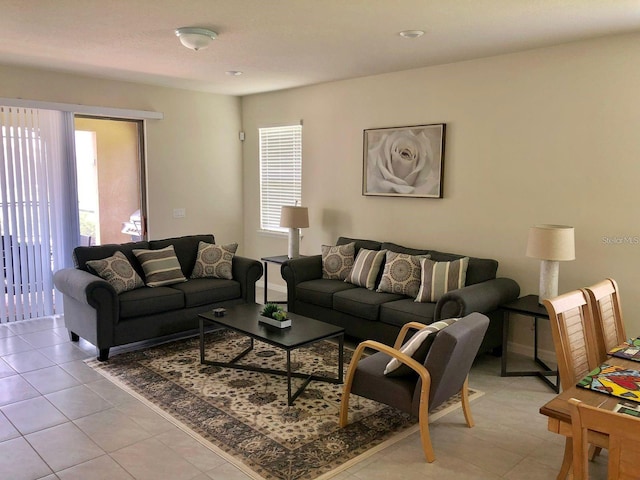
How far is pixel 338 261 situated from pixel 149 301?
6.31 ft

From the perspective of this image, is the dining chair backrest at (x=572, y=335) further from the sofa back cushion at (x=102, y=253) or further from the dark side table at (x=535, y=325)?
the sofa back cushion at (x=102, y=253)

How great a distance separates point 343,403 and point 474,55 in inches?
126

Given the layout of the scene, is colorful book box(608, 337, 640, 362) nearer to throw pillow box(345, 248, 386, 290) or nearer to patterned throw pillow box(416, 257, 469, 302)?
patterned throw pillow box(416, 257, 469, 302)

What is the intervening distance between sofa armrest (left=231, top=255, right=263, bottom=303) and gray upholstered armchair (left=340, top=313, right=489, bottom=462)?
2.37 m

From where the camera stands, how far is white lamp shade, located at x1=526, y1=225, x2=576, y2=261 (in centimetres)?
382

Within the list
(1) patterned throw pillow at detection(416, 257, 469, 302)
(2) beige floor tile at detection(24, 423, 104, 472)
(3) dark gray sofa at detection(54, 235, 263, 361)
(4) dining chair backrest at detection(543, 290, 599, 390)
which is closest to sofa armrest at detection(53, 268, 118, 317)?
(3) dark gray sofa at detection(54, 235, 263, 361)

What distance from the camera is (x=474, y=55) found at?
4508 mm

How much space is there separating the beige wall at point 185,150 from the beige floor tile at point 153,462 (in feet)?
12.6

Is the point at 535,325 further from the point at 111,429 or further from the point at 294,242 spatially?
the point at 111,429

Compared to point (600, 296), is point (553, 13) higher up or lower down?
higher up

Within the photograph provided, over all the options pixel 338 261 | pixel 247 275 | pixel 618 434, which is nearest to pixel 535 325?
pixel 338 261

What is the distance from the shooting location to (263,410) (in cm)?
344

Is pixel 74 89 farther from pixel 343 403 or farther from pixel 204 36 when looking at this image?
pixel 343 403

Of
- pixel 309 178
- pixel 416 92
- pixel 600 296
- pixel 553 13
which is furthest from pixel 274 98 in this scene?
pixel 600 296
